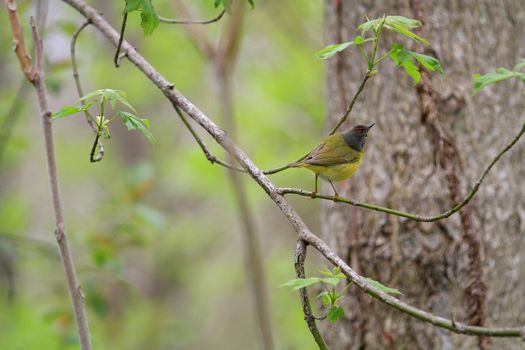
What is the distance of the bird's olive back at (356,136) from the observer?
2420mm

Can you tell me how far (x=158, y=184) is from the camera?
7895mm

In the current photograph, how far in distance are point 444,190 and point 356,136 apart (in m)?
0.43

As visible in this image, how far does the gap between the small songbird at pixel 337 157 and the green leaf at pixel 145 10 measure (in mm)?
793

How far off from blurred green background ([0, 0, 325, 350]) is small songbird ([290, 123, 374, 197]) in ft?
5.47

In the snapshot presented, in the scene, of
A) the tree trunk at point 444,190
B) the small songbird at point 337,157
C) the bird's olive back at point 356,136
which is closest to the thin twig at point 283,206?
the small songbird at point 337,157

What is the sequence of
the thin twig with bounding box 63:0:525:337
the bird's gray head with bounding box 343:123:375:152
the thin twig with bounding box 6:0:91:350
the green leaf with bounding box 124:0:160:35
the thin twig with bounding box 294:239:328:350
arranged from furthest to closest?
the bird's gray head with bounding box 343:123:375:152, the thin twig with bounding box 6:0:91:350, the green leaf with bounding box 124:0:160:35, the thin twig with bounding box 294:239:328:350, the thin twig with bounding box 63:0:525:337

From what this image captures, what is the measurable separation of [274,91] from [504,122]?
157 inches

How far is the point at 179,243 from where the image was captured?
7.25 meters

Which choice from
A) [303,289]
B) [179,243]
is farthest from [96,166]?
[303,289]

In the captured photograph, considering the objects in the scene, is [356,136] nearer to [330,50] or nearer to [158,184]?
[330,50]

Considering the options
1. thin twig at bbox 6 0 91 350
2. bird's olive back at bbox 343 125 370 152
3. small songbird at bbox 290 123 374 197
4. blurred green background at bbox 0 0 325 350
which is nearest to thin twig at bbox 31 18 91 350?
thin twig at bbox 6 0 91 350

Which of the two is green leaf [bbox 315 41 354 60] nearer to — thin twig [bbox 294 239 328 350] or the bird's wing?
thin twig [bbox 294 239 328 350]

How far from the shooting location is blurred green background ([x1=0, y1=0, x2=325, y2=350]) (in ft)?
13.8

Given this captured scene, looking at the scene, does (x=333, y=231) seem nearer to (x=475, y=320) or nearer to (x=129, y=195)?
(x=475, y=320)
